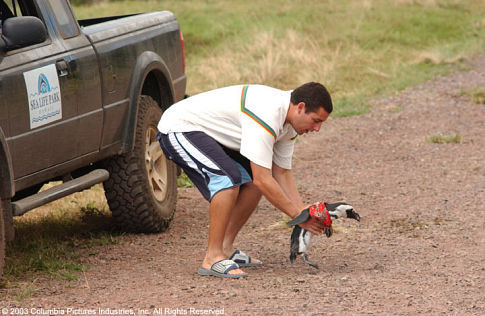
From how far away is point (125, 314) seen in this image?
4.14 metres

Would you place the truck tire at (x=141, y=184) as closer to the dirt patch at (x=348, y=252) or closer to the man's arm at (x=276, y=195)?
the dirt patch at (x=348, y=252)

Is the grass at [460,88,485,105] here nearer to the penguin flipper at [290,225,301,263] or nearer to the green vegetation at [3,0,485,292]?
the green vegetation at [3,0,485,292]

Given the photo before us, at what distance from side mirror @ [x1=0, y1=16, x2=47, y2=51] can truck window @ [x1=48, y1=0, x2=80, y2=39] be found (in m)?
0.60

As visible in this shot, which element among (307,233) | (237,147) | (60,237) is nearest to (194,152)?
(237,147)

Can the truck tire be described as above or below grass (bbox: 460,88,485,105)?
above

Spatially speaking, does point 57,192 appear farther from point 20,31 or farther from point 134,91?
point 134,91

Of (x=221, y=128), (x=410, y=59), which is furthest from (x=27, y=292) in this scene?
(x=410, y=59)

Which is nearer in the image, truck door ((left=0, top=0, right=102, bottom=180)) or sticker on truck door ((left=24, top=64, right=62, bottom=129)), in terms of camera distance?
truck door ((left=0, top=0, right=102, bottom=180))

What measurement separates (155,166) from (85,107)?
1.15 metres

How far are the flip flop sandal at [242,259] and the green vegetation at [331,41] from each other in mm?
5859

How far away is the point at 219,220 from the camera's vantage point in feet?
15.9

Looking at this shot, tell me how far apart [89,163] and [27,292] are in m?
1.26

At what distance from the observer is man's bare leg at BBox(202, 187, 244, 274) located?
4.82 m

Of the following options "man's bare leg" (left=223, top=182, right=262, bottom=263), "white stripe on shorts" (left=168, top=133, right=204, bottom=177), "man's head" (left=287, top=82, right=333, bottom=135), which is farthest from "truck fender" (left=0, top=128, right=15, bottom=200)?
"man's head" (left=287, top=82, right=333, bottom=135)
